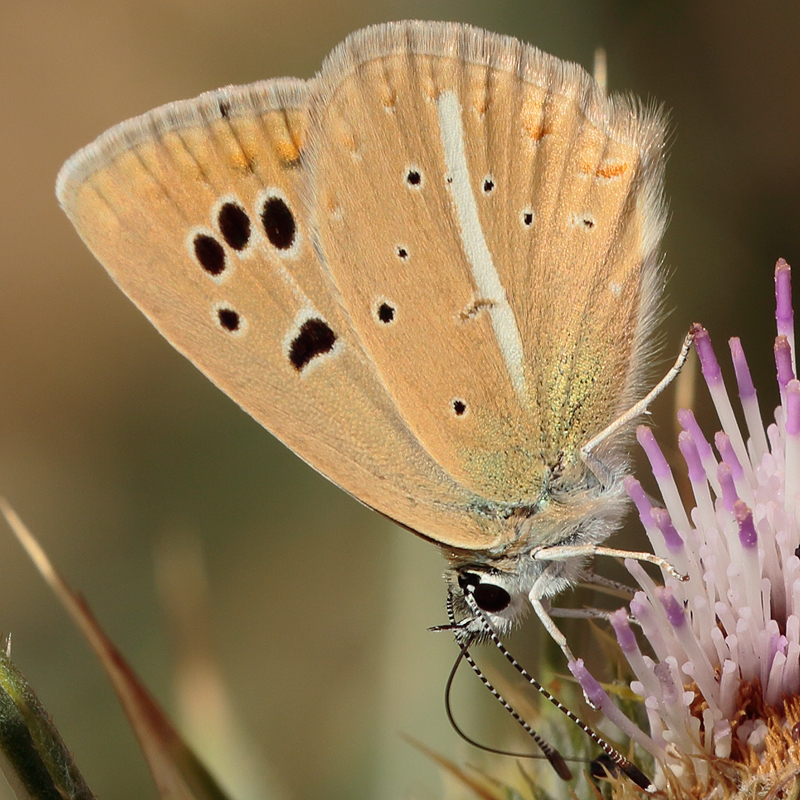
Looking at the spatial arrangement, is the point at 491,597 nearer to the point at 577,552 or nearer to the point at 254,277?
the point at 577,552

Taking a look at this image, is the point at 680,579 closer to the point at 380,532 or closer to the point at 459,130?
the point at 459,130

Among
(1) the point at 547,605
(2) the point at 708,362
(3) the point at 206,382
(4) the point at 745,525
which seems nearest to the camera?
(4) the point at 745,525

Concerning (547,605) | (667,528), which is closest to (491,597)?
(547,605)

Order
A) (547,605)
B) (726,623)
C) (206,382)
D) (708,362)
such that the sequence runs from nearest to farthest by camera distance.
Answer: (726,623) < (708,362) < (547,605) < (206,382)

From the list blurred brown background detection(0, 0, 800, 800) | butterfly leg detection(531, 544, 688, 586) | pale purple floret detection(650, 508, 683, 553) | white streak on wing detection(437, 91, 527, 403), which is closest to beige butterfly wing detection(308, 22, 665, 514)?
white streak on wing detection(437, 91, 527, 403)

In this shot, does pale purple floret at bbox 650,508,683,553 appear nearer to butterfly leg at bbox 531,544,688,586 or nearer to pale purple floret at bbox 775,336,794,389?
butterfly leg at bbox 531,544,688,586
